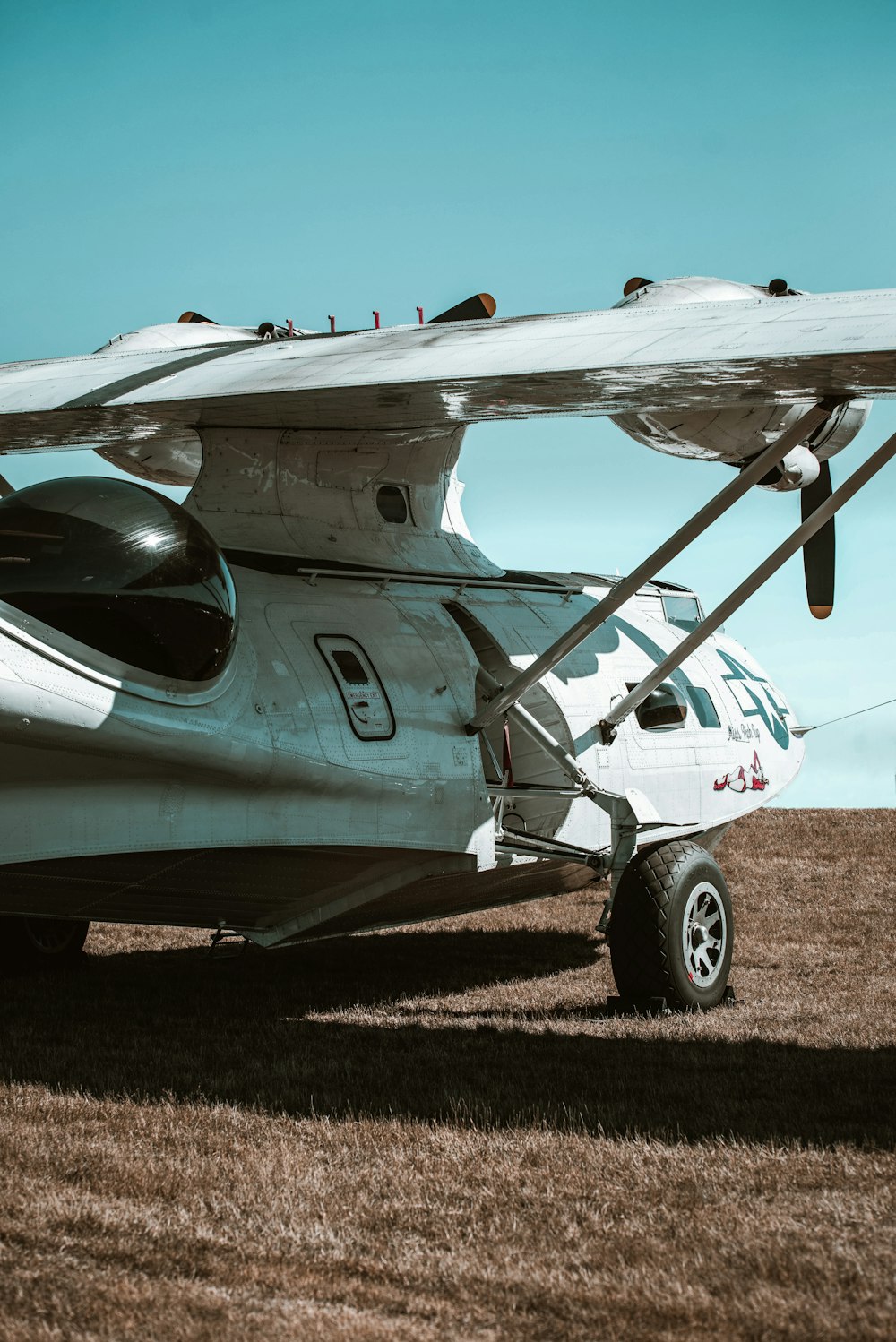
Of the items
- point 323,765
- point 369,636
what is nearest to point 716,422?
point 369,636

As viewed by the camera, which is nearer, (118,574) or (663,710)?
(118,574)

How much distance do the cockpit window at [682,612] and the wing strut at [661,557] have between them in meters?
4.13

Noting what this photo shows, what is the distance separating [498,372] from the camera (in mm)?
7559

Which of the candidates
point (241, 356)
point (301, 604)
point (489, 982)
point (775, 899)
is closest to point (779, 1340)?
point (301, 604)

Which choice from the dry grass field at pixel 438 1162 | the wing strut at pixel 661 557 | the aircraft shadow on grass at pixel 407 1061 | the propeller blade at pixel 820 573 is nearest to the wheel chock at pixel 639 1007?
the aircraft shadow on grass at pixel 407 1061

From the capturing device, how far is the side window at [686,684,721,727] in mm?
12617

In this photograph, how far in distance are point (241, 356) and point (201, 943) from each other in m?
7.29

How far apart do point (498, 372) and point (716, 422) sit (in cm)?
328

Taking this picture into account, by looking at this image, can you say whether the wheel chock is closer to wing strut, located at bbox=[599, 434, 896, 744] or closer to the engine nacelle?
wing strut, located at bbox=[599, 434, 896, 744]

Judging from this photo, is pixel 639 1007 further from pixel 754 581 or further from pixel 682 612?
pixel 682 612

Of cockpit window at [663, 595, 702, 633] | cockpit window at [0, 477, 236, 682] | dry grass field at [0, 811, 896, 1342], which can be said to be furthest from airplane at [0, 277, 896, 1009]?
dry grass field at [0, 811, 896, 1342]

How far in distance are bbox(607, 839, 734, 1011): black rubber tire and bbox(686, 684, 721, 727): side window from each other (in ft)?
7.00

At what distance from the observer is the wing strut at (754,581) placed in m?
9.01

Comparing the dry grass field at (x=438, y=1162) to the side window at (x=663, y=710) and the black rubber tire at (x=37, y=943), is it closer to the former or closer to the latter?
the black rubber tire at (x=37, y=943)
